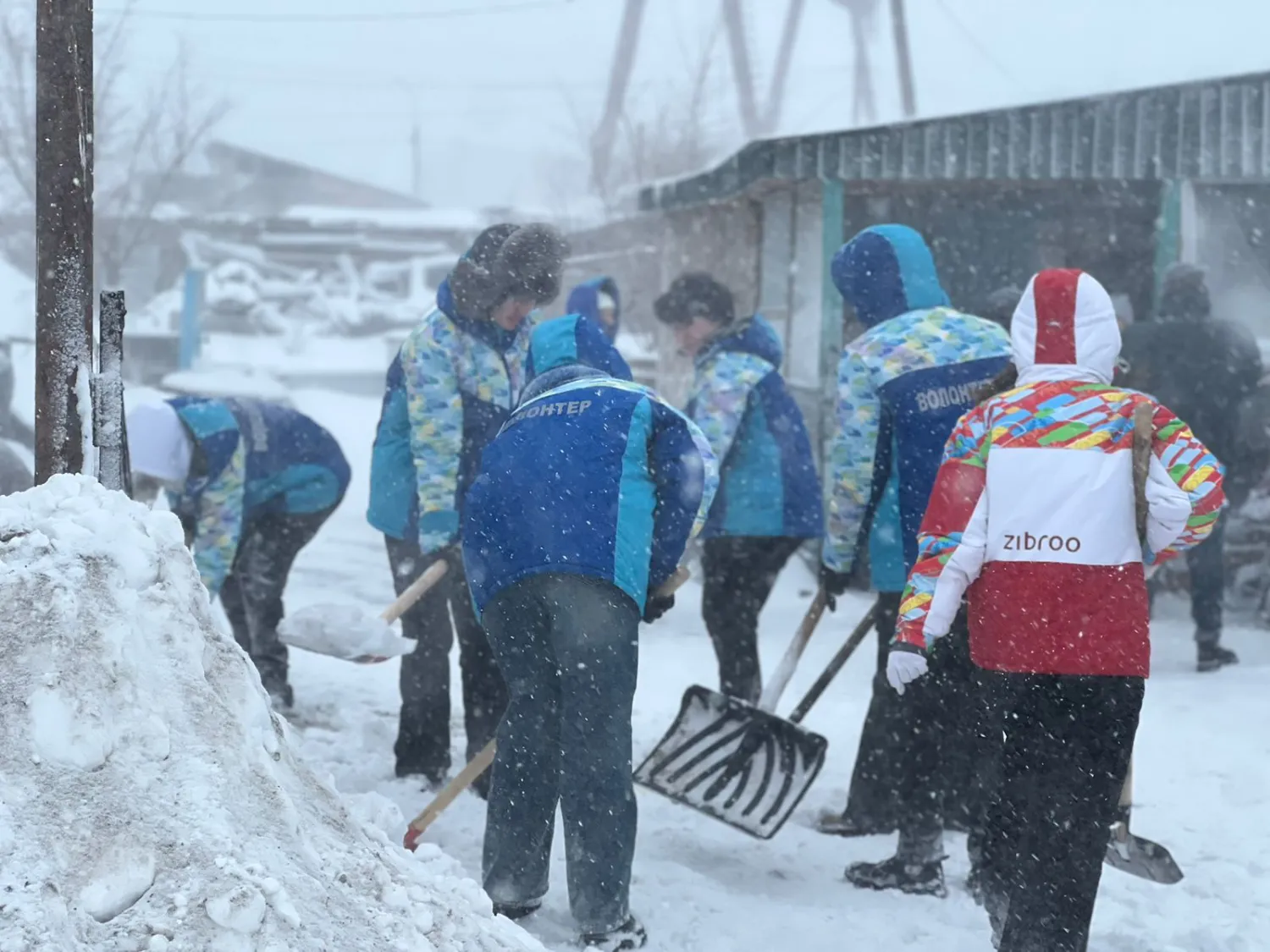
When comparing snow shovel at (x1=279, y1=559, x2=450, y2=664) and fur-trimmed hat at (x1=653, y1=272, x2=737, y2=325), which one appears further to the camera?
fur-trimmed hat at (x1=653, y1=272, x2=737, y2=325)

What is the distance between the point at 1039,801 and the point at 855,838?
1504 mm

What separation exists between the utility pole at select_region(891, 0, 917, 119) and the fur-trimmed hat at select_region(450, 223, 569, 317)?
1941 cm

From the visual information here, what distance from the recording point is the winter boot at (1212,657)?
6332mm

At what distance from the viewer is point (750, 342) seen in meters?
5.04

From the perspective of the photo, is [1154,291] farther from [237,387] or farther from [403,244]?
[403,244]

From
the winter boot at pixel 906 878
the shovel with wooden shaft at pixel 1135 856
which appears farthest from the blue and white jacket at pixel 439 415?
the shovel with wooden shaft at pixel 1135 856

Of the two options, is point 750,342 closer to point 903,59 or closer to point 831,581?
point 831,581

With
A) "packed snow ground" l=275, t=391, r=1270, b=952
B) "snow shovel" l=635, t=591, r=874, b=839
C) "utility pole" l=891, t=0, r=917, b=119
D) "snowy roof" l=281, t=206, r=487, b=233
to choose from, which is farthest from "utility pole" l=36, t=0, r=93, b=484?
"snowy roof" l=281, t=206, r=487, b=233

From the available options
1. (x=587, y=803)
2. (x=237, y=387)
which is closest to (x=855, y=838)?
(x=587, y=803)

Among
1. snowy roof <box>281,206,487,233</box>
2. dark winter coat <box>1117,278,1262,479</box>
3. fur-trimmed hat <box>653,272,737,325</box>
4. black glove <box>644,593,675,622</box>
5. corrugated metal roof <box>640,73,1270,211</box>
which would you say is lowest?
black glove <box>644,593,675,622</box>

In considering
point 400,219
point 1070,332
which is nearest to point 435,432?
point 1070,332

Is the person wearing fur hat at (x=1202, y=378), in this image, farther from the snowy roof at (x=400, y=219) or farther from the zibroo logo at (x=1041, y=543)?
the snowy roof at (x=400, y=219)

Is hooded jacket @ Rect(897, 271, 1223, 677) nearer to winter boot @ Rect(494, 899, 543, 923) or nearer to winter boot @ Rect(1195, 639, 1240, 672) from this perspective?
winter boot @ Rect(494, 899, 543, 923)

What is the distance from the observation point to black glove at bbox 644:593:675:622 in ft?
11.4
